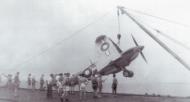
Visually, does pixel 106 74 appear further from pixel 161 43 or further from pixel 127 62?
pixel 161 43

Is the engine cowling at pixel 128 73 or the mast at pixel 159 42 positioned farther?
the engine cowling at pixel 128 73

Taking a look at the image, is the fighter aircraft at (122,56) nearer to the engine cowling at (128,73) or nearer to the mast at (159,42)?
the engine cowling at (128,73)

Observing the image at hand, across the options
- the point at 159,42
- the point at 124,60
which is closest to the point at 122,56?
the point at 124,60

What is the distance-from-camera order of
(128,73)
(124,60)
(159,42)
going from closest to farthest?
(159,42), (128,73), (124,60)

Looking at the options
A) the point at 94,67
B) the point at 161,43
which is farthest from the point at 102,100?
the point at 94,67

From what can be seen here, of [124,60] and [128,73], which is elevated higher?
[124,60]

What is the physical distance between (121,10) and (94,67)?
14.5 m

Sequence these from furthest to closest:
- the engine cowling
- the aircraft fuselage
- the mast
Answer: the aircraft fuselage
the engine cowling
the mast

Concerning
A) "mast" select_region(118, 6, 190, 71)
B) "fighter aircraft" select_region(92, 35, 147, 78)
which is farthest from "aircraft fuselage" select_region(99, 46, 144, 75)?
"mast" select_region(118, 6, 190, 71)

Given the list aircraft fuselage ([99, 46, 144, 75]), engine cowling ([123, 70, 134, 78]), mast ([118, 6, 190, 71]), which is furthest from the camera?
aircraft fuselage ([99, 46, 144, 75])

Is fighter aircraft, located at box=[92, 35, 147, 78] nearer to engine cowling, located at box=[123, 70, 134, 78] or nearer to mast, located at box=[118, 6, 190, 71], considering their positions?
engine cowling, located at box=[123, 70, 134, 78]

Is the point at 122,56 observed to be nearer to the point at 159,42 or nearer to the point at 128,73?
the point at 128,73

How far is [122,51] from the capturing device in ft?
142

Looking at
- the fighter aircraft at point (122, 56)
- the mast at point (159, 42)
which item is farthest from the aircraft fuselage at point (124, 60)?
the mast at point (159, 42)
